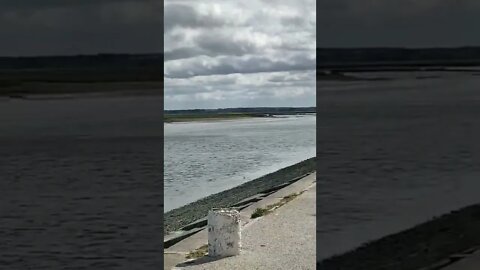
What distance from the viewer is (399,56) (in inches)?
154

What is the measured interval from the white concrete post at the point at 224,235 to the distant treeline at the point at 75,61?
3.53 meters

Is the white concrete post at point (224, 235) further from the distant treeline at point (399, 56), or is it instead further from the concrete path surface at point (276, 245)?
the distant treeline at point (399, 56)

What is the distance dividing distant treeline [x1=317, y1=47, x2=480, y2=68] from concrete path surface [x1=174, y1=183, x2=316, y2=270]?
353cm

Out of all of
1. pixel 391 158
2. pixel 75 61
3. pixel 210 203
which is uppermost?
pixel 75 61

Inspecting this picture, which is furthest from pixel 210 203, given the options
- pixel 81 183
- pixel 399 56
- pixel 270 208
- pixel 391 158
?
pixel 399 56

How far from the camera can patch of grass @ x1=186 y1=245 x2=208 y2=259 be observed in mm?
7636

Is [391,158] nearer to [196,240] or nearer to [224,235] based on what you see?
[224,235]

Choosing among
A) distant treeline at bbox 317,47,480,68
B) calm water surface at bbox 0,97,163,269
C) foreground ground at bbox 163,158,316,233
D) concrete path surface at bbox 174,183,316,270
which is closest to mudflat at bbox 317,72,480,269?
distant treeline at bbox 317,47,480,68

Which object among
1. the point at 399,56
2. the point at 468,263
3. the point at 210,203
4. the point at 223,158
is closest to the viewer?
the point at 399,56

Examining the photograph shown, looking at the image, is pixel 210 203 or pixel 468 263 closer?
pixel 468 263

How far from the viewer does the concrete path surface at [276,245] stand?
23.1 feet

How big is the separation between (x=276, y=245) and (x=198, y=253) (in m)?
0.96

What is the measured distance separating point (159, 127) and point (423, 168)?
1.61 m

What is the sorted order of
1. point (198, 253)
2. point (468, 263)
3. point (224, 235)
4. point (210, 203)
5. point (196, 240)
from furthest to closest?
point (210, 203) → point (196, 240) → point (198, 253) → point (224, 235) → point (468, 263)
